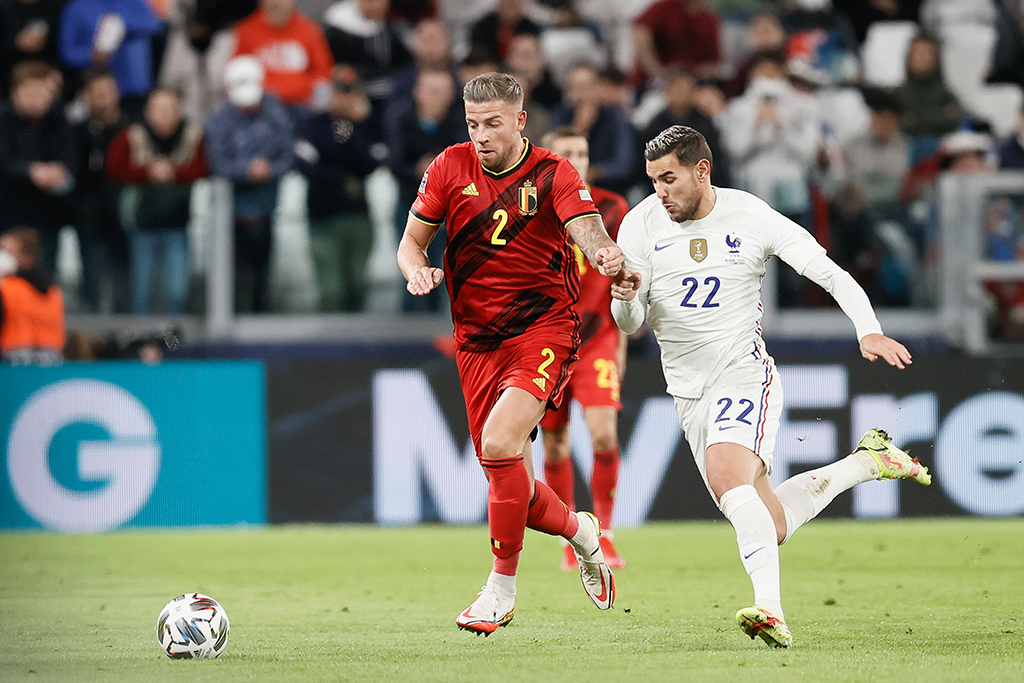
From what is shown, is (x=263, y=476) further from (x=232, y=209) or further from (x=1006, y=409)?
(x=1006, y=409)

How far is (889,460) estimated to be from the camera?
6.50 meters

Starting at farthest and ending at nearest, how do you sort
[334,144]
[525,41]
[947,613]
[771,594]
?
[525,41]
[334,144]
[947,613]
[771,594]

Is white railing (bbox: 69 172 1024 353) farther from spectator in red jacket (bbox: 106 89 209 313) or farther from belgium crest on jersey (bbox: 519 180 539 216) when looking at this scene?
belgium crest on jersey (bbox: 519 180 539 216)

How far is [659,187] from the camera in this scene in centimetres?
592

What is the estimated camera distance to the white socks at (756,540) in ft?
17.7

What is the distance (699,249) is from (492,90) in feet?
3.64

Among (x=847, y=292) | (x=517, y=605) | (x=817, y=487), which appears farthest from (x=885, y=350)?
(x=517, y=605)

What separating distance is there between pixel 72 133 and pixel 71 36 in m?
1.62

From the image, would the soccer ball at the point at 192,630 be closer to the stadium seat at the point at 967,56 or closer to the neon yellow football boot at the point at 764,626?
the neon yellow football boot at the point at 764,626

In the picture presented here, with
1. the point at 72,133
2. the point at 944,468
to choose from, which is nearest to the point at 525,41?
the point at 72,133

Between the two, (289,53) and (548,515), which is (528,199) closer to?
(548,515)

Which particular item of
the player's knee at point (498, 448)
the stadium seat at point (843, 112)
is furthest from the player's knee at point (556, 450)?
the stadium seat at point (843, 112)

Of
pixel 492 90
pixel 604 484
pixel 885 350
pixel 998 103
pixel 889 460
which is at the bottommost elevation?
pixel 604 484

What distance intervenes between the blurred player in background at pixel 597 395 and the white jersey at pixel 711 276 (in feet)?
6.99
